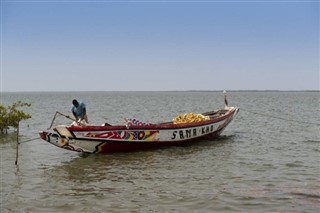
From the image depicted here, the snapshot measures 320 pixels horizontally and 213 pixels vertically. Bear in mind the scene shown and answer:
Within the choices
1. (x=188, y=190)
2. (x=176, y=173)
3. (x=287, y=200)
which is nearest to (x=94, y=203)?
(x=188, y=190)

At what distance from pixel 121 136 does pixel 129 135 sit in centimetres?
36

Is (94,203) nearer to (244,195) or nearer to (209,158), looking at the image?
(244,195)

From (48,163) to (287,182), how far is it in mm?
8899

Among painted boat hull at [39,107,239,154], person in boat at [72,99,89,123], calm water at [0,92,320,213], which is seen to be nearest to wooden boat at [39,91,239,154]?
painted boat hull at [39,107,239,154]

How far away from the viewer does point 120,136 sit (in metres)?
14.1

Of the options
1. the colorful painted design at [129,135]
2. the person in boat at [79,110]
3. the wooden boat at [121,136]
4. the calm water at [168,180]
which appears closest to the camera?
the calm water at [168,180]

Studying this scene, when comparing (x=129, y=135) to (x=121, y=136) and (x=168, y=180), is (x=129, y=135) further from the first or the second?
(x=168, y=180)

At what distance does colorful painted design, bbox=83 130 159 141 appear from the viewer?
1357cm

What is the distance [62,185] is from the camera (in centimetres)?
1040

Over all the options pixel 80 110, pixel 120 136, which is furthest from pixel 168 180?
pixel 80 110

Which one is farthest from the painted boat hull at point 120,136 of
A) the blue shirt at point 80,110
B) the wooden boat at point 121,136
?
the blue shirt at point 80,110

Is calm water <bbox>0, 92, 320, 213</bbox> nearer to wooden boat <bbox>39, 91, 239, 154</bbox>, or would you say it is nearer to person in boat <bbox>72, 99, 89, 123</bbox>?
wooden boat <bbox>39, 91, 239, 154</bbox>

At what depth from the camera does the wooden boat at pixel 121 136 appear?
515 inches

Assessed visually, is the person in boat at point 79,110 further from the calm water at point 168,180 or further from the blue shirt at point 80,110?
the calm water at point 168,180
